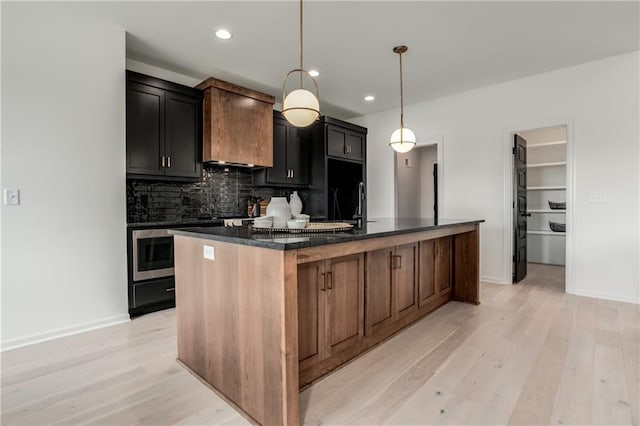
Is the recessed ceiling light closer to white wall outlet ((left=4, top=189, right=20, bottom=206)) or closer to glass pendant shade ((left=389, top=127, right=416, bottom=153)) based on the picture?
glass pendant shade ((left=389, top=127, right=416, bottom=153))

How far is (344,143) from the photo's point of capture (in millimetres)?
5223

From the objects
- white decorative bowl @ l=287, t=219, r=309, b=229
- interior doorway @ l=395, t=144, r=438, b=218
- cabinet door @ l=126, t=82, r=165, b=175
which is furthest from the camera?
interior doorway @ l=395, t=144, r=438, b=218

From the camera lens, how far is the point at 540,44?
10.8 ft

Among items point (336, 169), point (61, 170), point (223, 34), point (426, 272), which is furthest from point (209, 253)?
point (336, 169)

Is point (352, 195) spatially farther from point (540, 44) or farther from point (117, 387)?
point (117, 387)

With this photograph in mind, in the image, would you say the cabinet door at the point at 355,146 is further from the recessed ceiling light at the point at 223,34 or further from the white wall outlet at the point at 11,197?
the white wall outlet at the point at 11,197

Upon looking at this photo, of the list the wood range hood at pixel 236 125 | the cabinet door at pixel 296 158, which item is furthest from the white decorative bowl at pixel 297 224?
the cabinet door at pixel 296 158

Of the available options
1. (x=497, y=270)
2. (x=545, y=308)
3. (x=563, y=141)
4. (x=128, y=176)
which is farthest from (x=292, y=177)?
(x=563, y=141)

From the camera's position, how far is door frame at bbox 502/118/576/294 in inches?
151

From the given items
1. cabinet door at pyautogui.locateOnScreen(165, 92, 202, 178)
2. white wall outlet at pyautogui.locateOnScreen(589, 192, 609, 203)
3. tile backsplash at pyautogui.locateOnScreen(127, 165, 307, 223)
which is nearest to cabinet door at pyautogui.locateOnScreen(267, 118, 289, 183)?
tile backsplash at pyautogui.locateOnScreen(127, 165, 307, 223)

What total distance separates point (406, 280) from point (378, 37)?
2278mm

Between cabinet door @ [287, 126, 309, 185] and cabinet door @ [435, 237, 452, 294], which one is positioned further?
cabinet door @ [287, 126, 309, 185]

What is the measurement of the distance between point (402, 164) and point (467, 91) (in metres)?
1.83

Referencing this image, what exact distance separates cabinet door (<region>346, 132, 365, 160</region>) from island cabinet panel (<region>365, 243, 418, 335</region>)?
9.31 feet
